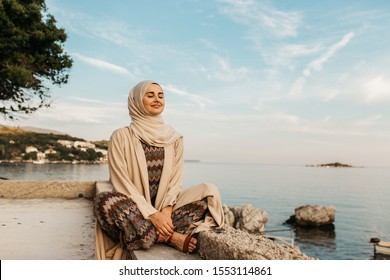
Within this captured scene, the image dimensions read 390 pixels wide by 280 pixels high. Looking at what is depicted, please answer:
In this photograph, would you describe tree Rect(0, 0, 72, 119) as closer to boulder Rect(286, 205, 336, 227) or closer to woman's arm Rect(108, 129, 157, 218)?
woman's arm Rect(108, 129, 157, 218)

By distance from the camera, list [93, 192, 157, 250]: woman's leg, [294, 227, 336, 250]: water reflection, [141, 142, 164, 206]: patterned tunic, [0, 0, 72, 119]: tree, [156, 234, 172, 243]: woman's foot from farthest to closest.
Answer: [294, 227, 336, 250]: water reflection → [0, 0, 72, 119]: tree → [141, 142, 164, 206]: patterned tunic → [156, 234, 172, 243]: woman's foot → [93, 192, 157, 250]: woman's leg

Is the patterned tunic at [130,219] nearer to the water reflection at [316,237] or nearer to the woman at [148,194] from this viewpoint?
the woman at [148,194]

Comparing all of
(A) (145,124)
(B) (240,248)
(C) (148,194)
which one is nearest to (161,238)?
(C) (148,194)

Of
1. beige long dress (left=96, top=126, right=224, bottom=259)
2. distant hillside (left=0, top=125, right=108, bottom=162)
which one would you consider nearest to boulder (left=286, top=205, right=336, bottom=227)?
distant hillside (left=0, top=125, right=108, bottom=162)

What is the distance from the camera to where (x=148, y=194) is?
→ 2.89 meters

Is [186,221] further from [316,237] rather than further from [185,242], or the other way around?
[316,237]

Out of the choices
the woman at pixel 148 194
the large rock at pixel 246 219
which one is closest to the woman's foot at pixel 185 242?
the woman at pixel 148 194

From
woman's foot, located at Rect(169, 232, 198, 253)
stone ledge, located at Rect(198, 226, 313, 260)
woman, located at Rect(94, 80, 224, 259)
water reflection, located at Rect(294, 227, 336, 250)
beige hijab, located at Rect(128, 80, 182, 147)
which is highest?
beige hijab, located at Rect(128, 80, 182, 147)

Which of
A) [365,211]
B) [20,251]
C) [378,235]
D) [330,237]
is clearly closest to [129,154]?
[20,251]

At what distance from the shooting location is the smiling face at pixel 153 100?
2984mm

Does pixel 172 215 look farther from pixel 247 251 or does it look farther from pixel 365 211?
pixel 365 211

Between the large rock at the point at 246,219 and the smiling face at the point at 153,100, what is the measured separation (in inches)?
903

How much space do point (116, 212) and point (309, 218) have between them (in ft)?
102

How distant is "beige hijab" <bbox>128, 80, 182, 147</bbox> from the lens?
2.98 m
